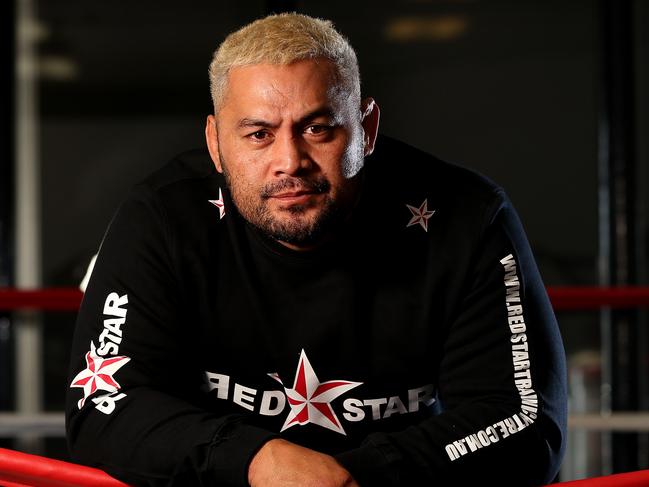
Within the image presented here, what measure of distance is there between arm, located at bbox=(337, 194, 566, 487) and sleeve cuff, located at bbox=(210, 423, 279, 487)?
0.41 feet

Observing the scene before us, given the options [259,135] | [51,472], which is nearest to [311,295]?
[259,135]

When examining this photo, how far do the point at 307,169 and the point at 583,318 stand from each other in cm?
310

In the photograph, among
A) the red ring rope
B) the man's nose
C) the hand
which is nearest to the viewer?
the red ring rope

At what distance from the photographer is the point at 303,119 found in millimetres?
1424

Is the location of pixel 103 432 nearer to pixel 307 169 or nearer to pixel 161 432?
pixel 161 432

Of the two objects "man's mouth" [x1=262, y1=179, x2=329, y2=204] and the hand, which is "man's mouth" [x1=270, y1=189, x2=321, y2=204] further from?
the hand

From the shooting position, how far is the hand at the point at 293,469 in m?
1.18

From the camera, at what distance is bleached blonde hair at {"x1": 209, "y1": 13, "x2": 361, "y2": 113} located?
4.72 ft

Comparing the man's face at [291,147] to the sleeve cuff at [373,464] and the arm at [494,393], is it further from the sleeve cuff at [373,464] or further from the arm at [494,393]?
the sleeve cuff at [373,464]

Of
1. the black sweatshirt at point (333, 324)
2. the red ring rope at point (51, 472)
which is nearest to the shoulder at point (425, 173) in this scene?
the black sweatshirt at point (333, 324)

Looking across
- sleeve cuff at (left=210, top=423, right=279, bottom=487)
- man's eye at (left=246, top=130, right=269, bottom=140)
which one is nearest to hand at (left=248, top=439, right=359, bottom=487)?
sleeve cuff at (left=210, top=423, right=279, bottom=487)

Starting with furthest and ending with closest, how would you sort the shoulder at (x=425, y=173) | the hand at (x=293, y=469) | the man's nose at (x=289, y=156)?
the shoulder at (x=425, y=173), the man's nose at (x=289, y=156), the hand at (x=293, y=469)

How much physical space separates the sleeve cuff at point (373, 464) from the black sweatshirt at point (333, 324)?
0.45ft

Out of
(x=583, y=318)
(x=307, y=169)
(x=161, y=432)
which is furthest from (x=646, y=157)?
(x=161, y=432)
